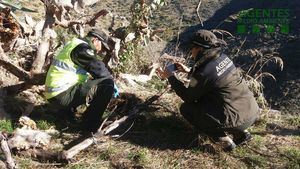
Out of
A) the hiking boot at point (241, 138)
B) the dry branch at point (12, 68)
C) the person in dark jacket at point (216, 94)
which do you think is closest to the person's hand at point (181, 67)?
the person in dark jacket at point (216, 94)

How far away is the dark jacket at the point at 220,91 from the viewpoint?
4.11m

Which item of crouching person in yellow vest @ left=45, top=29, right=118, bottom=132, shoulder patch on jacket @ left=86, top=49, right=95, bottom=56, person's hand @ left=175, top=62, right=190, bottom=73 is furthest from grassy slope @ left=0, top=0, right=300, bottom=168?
shoulder patch on jacket @ left=86, top=49, right=95, bottom=56

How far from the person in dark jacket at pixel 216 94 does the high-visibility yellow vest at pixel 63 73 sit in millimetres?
955

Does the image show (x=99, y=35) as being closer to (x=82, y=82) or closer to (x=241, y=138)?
(x=82, y=82)

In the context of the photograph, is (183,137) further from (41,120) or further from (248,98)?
(41,120)

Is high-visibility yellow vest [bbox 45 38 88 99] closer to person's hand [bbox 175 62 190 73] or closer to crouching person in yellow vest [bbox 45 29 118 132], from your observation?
crouching person in yellow vest [bbox 45 29 118 132]

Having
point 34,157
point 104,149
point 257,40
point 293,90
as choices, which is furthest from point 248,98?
point 257,40

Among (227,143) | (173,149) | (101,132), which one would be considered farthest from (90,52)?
(227,143)

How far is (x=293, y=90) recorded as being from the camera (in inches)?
403

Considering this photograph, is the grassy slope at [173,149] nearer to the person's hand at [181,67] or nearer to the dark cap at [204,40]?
the person's hand at [181,67]

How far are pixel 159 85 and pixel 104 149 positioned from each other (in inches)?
92.3

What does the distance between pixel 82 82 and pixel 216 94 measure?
1253 mm

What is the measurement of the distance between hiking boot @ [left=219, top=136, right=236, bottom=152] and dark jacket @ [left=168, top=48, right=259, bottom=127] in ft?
0.57

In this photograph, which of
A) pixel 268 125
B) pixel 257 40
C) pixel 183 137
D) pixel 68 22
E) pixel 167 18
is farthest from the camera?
pixel 167 18
